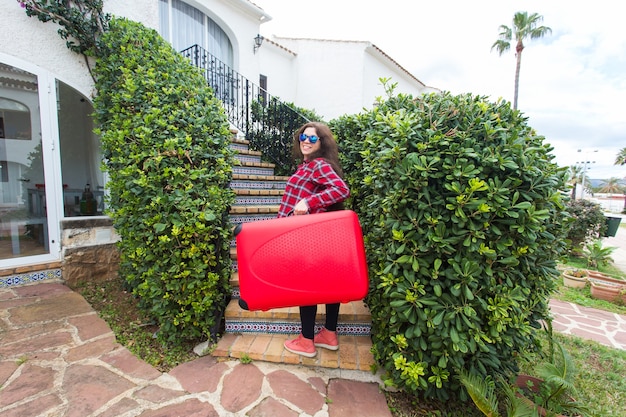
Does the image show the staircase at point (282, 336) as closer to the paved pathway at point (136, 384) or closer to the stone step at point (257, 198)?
the paved pathway at point (136, 384)

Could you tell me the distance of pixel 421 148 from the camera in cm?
158

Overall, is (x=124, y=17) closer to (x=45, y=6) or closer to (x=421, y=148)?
(x=45, y=6)

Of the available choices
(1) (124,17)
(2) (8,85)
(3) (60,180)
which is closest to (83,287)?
(3) (60,180)

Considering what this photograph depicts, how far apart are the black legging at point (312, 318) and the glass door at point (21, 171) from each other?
129 inches

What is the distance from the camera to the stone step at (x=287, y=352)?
6.70 feet

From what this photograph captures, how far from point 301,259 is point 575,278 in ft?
19.3

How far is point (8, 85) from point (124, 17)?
153cm

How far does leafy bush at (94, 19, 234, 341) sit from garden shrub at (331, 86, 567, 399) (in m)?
1.29

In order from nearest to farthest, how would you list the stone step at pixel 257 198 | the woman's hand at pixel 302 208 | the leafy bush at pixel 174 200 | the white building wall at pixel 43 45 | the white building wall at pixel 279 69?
the woman's hand at pixel 302 208 → the leafy bush at pixel 174 200 → the white building wall at pixel 43 45 → the stone step at pixel 257 198 → the white building wall at pixel 279 69

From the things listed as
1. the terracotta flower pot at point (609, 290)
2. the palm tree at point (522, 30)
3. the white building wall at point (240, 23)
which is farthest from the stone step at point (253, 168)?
the palm tree at point (522, 30)

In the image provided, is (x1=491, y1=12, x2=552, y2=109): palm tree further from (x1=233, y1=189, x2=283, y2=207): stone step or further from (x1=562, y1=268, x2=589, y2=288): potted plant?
(x1=233, y1=189, x2=283, y2=207): stone step

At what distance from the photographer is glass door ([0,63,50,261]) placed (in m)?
3.19

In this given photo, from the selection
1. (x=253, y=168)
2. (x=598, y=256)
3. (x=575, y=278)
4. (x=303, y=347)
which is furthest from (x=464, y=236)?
(x=598, y=256)

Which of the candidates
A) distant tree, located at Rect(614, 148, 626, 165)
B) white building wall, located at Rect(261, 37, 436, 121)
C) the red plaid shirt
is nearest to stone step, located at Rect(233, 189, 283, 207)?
the red plaid shirt
